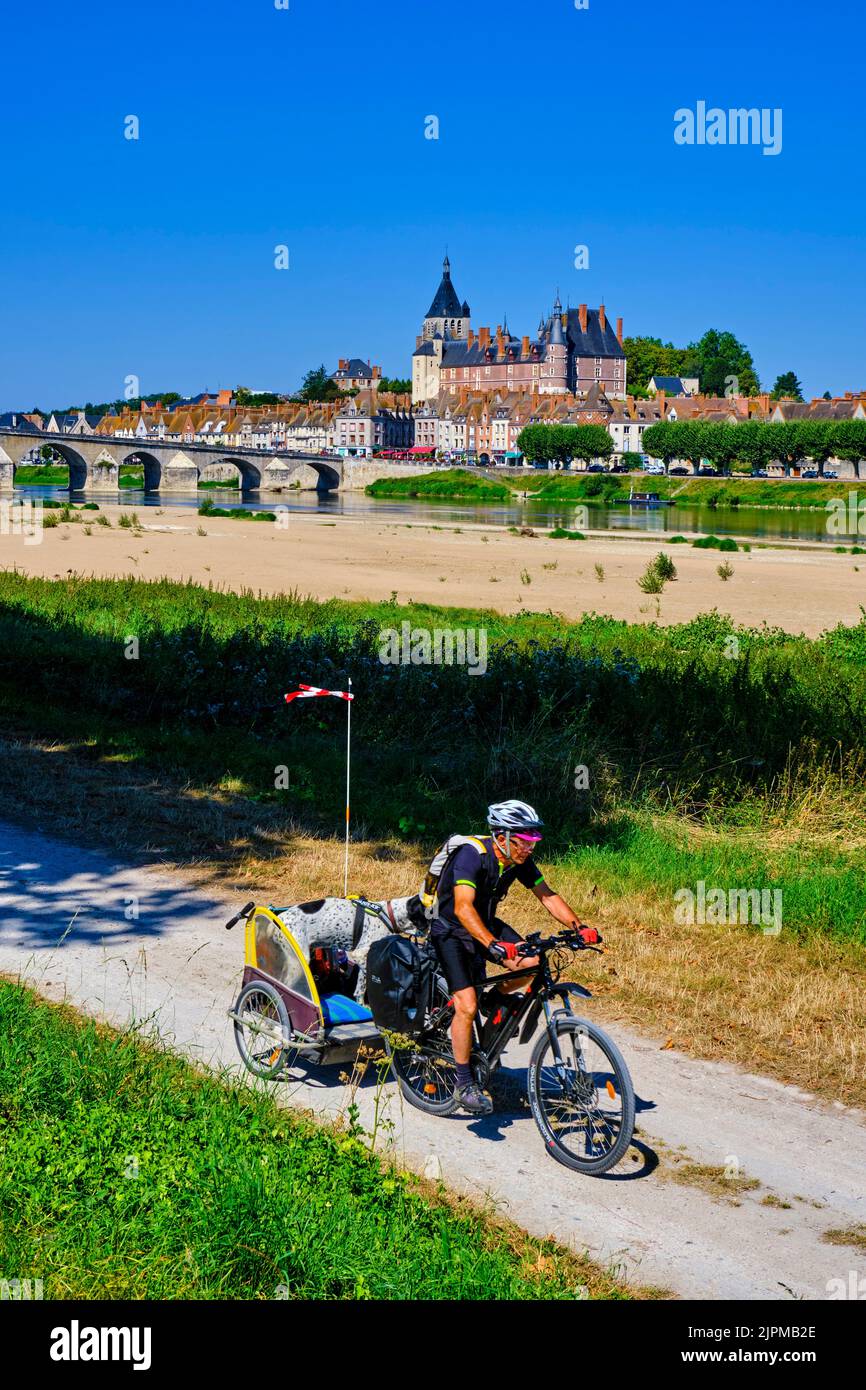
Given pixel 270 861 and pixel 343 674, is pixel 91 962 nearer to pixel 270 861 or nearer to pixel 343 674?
pixel 270 861

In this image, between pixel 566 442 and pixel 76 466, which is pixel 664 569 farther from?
pixel 566 442

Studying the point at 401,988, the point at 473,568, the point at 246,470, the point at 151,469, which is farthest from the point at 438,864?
the point at 246,470

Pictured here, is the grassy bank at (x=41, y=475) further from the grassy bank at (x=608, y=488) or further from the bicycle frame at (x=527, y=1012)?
the bicycle frame at (x=527, y=1012)

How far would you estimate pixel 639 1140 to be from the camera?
6.53 m

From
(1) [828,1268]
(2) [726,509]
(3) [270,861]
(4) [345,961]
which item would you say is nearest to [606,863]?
(3) [270,861]

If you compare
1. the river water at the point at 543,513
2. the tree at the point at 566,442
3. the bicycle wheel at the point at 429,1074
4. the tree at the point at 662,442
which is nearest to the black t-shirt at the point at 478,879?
the bicycle wheel at the point at 429,1074

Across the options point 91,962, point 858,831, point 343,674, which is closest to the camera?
point 91,962

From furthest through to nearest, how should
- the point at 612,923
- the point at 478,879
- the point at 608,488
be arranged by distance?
1. the point at 608,488
2. the point at 612,923
3. the point at 478,879

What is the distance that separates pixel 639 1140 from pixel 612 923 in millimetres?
3074

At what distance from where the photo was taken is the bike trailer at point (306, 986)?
684 centimetres

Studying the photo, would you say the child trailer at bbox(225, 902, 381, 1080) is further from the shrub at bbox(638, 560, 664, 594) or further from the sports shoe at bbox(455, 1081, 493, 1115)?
the shrub at bbox(638, 560, 664, 594)

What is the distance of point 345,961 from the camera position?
7375 millimetres

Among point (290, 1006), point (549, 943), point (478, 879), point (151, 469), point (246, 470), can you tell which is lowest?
point (290, 1006)
